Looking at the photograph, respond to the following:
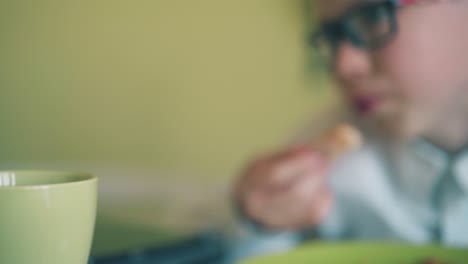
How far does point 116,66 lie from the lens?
54cm

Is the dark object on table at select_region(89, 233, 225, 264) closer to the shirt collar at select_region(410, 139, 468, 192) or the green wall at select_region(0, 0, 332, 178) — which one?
the green wall at select_region(0, 0, 332, 178)

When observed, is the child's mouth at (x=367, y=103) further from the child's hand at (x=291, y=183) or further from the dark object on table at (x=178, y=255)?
the dark object on table at (x=178, y=255)

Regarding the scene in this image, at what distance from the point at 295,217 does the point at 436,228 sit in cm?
17

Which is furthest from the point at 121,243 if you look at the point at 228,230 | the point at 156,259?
the point at 228,230

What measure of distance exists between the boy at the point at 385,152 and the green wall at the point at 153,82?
61 mm

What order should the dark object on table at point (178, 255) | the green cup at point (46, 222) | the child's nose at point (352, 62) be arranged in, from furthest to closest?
the child's nose at point (352, 62) → the dark object on table at point (178, 255) → the green cup at point (46, 222)

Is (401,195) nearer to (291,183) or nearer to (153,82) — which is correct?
(291,183)

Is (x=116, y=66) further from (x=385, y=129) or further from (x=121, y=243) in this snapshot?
(x=385, y=129)

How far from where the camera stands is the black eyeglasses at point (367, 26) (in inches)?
20.4

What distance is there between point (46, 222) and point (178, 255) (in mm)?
208

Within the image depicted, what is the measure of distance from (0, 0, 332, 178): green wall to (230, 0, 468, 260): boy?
6cm

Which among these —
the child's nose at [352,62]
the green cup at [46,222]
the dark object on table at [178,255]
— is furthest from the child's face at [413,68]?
the green cup at [46,222]

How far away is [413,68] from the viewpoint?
52cm

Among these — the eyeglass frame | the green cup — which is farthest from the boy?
the green cup
